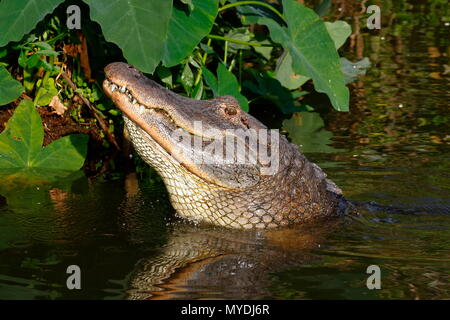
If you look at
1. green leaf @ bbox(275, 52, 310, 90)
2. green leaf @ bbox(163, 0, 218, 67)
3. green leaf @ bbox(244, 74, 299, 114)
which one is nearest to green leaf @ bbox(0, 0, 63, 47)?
green leaf @ bbox(163, 0, 218, 67)

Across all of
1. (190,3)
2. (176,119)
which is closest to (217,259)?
(176,119)

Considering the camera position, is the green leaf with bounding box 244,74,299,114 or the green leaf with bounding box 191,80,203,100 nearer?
the green leaf with bounding box 191,80,203,100

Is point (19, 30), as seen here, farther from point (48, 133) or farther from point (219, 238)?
point (219, 238)

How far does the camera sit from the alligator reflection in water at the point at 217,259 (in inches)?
173

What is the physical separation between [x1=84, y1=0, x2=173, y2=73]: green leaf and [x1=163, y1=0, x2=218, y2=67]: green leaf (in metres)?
0.43

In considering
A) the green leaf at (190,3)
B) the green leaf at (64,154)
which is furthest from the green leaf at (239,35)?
the green leaf at (64,154)

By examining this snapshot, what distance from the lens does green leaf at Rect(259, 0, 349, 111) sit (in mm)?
6418

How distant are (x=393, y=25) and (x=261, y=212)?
6588 millimetres

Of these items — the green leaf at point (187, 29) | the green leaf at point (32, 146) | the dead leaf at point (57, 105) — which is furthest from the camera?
the dead leaf at point (57, 105)

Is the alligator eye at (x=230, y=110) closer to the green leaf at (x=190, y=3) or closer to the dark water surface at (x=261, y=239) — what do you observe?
the dark water surface at (x=261, y=239)

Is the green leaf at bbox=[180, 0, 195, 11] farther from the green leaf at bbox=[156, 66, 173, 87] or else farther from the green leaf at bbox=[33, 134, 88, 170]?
the green leaf at bbox=[33, 134, 88, 170]

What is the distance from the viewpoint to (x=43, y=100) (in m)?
6.99

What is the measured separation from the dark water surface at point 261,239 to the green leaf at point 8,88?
0.66 meters
